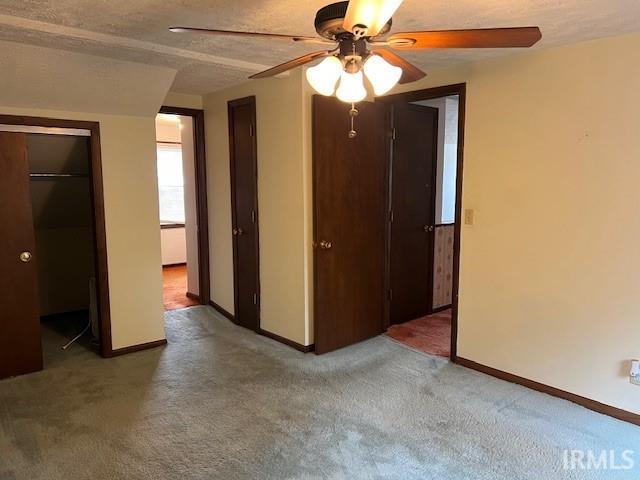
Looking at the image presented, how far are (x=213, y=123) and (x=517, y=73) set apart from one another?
9.08 ft

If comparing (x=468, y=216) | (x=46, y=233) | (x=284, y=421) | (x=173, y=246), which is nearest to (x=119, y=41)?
(x=284, y=421)

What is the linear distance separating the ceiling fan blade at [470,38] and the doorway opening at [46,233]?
8.60ft

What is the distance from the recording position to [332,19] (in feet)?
5.13

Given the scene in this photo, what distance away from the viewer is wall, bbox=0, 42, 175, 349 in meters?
2.95

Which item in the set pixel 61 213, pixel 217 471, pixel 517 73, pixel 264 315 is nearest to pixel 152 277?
pixel 264 315

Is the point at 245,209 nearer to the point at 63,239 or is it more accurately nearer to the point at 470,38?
the point at 63,239

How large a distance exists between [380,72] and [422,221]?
294 centimetres

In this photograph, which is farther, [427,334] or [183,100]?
[183,100]

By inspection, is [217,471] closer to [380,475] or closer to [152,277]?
[380,475]

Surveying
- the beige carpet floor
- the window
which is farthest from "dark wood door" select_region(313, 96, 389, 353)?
the window

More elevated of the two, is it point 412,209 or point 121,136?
point 121,136

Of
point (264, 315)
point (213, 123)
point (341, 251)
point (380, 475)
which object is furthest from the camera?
point (213, 123)

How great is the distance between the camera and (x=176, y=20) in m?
2.28

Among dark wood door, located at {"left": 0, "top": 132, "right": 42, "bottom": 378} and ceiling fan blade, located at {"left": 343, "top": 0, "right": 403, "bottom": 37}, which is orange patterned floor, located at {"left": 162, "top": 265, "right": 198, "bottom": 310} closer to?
dark wood door, located at {"left": 0, "top": 132, "right": 42, "bottom": 378}
